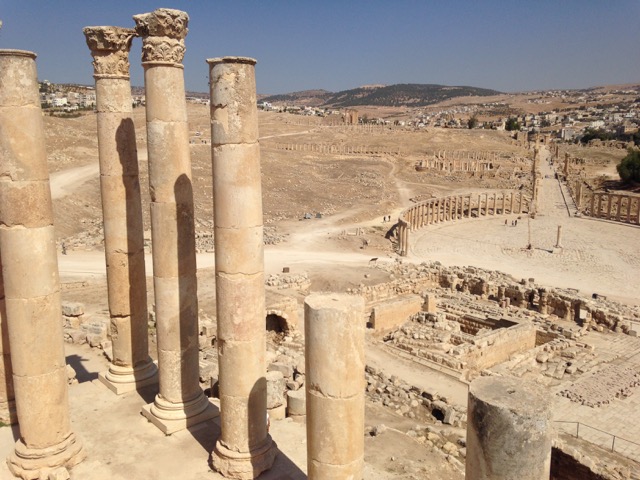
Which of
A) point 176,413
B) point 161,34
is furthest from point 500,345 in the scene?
point 161,34

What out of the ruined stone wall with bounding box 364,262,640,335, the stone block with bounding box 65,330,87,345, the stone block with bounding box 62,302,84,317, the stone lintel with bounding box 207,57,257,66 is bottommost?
the ruined stone wall with bounding box 364,262,640,335

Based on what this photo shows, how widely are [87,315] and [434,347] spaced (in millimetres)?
11697

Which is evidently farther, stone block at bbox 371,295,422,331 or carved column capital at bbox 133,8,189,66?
stone block at bbox 371,295,422,331

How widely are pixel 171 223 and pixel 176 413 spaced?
337 centimetres

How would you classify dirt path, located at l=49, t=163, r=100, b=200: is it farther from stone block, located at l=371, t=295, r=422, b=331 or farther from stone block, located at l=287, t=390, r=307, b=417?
stone block, located at l=287, t=390, r=307, b=417

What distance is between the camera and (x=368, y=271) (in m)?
27.8

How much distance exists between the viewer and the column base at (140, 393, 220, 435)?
33.2ft

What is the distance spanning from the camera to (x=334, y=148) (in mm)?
73250

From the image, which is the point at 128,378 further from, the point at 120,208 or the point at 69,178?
the point at 69,178

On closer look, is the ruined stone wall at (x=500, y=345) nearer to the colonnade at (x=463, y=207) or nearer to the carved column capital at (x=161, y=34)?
the carved column capital at (x=161, y=34)

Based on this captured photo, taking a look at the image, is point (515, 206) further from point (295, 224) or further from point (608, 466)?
point (608, 466)

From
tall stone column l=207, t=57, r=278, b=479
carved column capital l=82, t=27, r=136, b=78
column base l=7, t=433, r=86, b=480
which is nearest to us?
tall stone column l=207, t=57, r=278, b=479

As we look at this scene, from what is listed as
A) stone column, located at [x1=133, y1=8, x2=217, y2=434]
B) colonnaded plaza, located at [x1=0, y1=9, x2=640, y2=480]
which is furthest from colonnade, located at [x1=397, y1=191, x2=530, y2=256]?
stone column, located at [x1=133, y1=8, x2=217, y2=434]

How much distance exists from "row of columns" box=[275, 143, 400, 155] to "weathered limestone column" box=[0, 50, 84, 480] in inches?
2446
